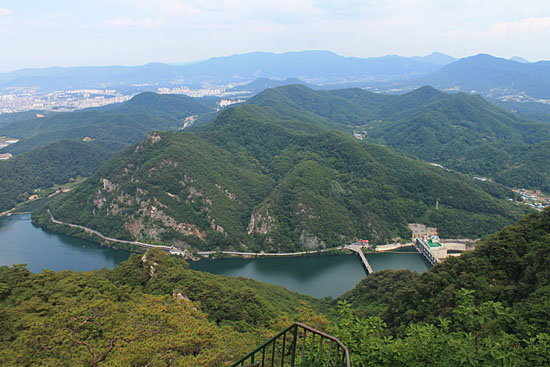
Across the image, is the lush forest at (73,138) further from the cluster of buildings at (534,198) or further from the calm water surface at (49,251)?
the cluster of buildings at (534,198)

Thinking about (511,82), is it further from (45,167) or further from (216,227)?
(45,167)

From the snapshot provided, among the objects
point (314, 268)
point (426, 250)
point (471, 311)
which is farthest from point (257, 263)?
point (471, 311)

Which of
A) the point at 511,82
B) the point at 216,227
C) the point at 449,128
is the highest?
the point at 511,82

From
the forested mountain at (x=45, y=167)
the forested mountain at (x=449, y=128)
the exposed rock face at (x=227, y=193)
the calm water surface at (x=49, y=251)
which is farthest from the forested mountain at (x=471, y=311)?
the forested mountain at (x=45, y=167)

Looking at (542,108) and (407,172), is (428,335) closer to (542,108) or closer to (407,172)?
(407,172)

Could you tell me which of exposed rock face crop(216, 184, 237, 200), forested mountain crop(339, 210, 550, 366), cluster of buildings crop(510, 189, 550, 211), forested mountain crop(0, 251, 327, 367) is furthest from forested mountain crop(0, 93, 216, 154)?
forested mountain crop(339, 210, 550, 366)

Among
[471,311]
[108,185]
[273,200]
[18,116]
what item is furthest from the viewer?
[18,116]

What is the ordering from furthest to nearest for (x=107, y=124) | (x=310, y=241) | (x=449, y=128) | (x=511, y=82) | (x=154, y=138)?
1. (x=511, y=82)
2. (x=107, y=124)
3. (x=449, y=128)
4. (x=154, y=138)
5. (x=310, y=241)

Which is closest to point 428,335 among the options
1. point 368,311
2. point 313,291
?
point 368,311
